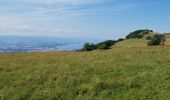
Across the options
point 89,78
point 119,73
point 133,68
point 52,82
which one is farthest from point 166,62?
A: point 52,82

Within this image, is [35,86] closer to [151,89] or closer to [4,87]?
[4,87]

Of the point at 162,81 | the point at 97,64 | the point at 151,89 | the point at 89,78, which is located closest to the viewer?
the point at 151,89

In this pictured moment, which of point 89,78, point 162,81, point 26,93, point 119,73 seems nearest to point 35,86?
point 26,93

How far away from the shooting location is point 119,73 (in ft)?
56.7

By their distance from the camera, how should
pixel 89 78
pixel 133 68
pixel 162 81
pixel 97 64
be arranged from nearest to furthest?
pixel 162 81, pixel 89 78, pixel 133 68, pixel 97 64

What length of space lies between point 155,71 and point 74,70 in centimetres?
398

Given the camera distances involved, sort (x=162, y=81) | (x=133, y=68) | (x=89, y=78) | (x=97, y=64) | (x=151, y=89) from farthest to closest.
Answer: (x=97, y=64)
(x=133, y=68)
(x=89, y=78)
(x=162, y=81)
(x=151, y=89)

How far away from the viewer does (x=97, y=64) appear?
20.2m

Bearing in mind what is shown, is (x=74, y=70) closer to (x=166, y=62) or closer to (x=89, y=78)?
(x=89, y=78)

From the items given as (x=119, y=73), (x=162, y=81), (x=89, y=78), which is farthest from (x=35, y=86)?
(x=162, y=81)

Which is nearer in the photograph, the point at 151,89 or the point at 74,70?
the point at 151,89

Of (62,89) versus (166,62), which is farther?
(166,62)

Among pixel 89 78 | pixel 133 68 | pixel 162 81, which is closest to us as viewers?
pixel 162 81

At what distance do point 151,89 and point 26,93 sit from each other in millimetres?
4878
